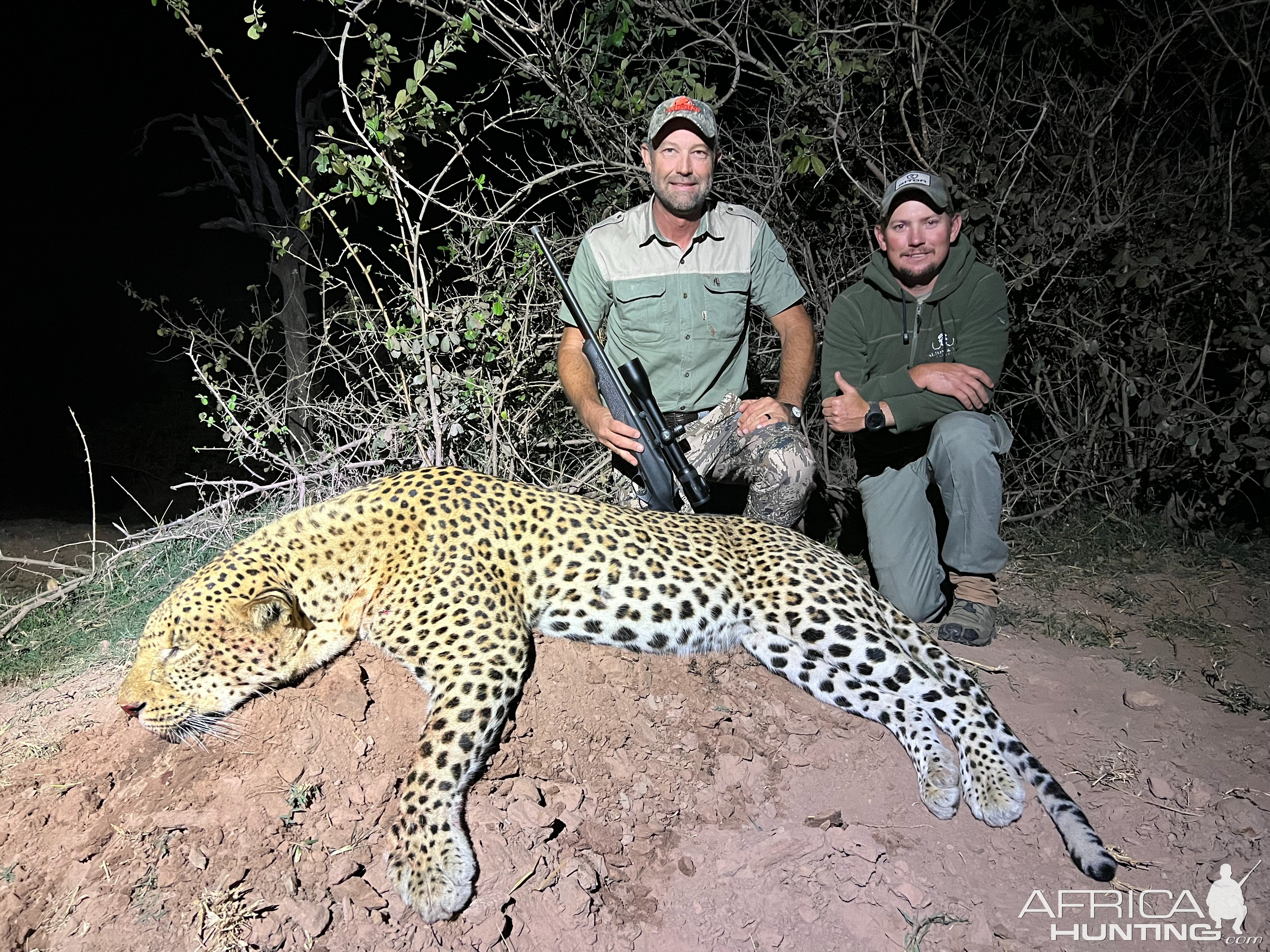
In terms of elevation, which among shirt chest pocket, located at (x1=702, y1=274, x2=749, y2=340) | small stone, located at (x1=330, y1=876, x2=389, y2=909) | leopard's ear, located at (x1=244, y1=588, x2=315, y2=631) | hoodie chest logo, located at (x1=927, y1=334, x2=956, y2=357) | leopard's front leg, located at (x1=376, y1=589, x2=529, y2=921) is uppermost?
shirt chest pocket, located at (x1=702, y1=274, x2=749, y2=340)

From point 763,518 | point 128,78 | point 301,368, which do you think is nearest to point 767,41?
point 763,518

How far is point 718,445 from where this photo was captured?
16.1 feet

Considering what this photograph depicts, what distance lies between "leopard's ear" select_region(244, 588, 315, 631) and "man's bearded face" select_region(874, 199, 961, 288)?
140 inches

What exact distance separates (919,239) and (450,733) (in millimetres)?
3483

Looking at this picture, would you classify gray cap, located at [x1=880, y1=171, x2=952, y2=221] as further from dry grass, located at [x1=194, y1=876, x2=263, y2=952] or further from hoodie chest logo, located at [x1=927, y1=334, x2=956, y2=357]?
dry grass, located at [x1=194, y1=876, x2=263, y2=952]

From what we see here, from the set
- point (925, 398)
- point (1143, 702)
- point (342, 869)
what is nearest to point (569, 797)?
point (342, 869)

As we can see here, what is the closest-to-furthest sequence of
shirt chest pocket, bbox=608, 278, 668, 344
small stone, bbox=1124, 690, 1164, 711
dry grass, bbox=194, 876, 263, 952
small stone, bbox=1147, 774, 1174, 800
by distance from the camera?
1. dry grass, bbox=194, 876, 263, 952
2. small stone, bbox=1147, 774, 1174, 800
3. small stone, bbox=1124, 690, 1164, 711
4. shirt chest pocket, bbox=608, 278, 668, 344

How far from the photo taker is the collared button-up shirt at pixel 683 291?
4973 mm

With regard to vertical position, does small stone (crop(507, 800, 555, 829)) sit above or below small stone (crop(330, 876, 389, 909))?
above

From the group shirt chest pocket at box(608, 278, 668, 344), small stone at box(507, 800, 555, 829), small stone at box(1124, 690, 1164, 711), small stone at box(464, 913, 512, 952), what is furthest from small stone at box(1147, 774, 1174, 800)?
shirt chest pocket at box(608, 278, 668, 344)

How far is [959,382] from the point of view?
177 inches

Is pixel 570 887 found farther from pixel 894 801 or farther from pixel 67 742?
pixel 67 742

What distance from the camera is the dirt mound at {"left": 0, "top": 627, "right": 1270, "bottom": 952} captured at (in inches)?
106

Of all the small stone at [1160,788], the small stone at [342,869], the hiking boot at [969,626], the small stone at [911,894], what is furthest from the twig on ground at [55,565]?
the small stone at [1160,788]
